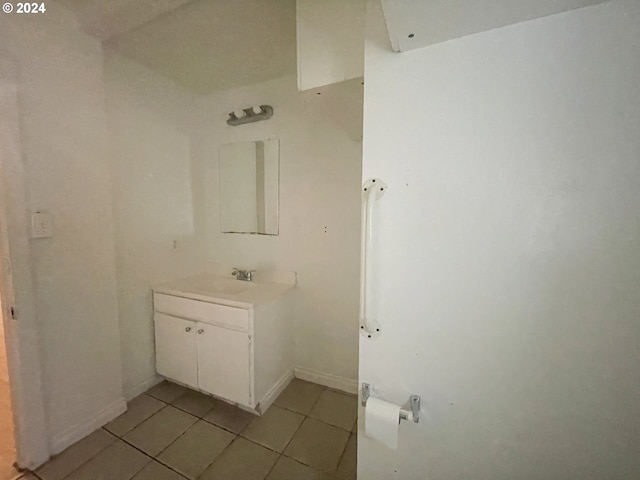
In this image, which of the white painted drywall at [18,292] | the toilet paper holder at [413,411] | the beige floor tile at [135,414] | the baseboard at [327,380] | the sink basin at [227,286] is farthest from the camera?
the sink basin at [227,286]

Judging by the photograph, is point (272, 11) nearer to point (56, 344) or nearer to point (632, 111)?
point (632, 111)

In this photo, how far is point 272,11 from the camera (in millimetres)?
1203

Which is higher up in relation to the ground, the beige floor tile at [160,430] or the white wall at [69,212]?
the white wall at [69,212]

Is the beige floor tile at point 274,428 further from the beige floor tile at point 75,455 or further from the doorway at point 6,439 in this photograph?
the doorway at point 6,439

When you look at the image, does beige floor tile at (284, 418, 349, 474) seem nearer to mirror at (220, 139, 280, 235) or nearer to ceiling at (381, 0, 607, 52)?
mirror at (220, 139, 280, 235)

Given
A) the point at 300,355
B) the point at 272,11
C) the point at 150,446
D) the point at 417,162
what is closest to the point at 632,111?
the point at 417,162

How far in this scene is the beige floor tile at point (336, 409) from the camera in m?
1.51

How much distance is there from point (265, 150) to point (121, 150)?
38.7 inches

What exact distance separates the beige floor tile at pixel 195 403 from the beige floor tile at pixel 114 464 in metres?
0.33

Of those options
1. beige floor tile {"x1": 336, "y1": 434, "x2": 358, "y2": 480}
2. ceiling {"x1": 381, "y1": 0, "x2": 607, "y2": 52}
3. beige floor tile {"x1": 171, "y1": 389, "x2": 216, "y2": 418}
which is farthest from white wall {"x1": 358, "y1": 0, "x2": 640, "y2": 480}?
beige floor tile {"x1": 171, "y1": 389, "x2": 216, "y2": 418}

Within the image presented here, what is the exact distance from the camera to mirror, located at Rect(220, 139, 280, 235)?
1900 mm

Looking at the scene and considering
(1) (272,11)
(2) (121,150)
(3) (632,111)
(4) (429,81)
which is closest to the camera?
(3) (632,111)

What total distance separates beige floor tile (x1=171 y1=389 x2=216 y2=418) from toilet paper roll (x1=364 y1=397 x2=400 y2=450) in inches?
54.3

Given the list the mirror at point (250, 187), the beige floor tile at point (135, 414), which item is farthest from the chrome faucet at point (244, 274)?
the beige floor tile at point (135, 414)
